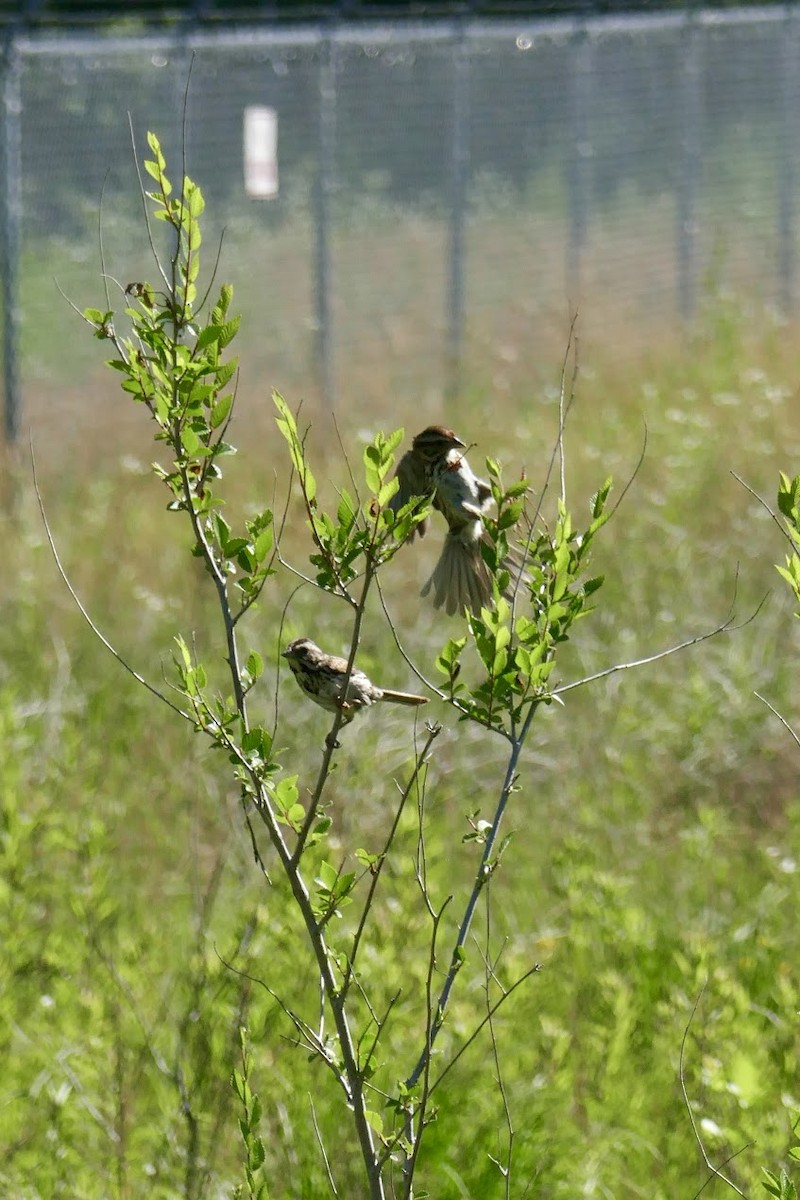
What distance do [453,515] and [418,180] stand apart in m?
10.4

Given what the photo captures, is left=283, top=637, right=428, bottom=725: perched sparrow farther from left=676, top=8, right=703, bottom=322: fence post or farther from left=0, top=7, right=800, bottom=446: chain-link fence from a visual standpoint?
left=676, top=8, right=703, bottom=322: fence post

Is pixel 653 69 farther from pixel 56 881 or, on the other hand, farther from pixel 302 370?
pixel 56 881

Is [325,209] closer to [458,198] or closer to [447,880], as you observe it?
[458,198]

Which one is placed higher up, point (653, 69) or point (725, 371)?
point (653, 69)

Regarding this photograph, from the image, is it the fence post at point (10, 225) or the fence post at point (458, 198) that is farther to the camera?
the fence post at point (458, 198)

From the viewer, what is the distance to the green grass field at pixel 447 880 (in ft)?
11.1

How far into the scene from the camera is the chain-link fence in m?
11.1

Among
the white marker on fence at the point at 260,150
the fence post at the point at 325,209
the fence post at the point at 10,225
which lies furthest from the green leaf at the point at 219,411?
the white marker on fence at the point at 260,150

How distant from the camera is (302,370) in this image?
11945mm

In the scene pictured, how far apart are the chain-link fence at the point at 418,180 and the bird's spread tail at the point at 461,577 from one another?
A: 26.6 ft

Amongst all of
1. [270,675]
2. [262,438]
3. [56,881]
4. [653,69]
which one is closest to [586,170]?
[653,69]

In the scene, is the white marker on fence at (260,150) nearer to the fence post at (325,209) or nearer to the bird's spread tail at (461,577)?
the fence post at (325,209)

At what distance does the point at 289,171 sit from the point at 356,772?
8837mm

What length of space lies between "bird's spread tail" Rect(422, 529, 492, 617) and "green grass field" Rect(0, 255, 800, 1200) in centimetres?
29
